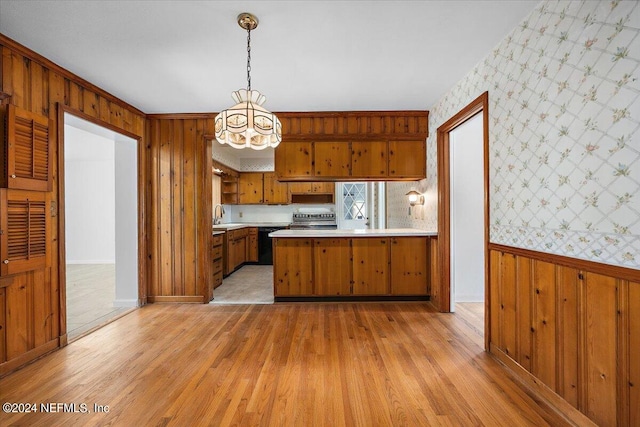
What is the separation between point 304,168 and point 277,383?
2.63 meters

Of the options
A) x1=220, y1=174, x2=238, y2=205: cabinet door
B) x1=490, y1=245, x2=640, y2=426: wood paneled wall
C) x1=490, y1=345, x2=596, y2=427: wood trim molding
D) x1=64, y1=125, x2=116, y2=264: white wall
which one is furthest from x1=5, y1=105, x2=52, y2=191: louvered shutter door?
x1=64, y1=125, x2=116, y2=264: white wall

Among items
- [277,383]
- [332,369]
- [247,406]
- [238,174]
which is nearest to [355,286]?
[332,369]

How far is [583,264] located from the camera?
1.54 metres

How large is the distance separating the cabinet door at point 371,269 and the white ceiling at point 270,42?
6.18 feet

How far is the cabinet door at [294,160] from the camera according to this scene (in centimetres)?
395

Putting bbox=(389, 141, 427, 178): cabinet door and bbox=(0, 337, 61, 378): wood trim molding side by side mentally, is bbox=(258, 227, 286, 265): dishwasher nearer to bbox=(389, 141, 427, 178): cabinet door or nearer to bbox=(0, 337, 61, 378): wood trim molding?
bbox=(389, 141, 427, 178): cabinet door

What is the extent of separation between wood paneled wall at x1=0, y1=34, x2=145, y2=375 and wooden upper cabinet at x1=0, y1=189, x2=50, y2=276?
82 millimetres

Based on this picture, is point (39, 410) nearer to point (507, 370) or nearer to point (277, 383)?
point (277, 383)

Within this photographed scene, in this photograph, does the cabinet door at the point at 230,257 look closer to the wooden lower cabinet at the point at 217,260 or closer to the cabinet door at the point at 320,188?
the wooden lower cabinet at the point at 217,260

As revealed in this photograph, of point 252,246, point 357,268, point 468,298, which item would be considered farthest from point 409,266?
point 252,246

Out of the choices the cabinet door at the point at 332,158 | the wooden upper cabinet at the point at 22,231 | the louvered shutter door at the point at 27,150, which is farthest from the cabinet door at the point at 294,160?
the wooden upper cabinet at the point at 22,231

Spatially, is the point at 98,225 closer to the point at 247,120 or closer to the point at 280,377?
the point at 247,120

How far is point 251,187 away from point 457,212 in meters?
4.86

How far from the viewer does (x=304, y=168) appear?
394cm
